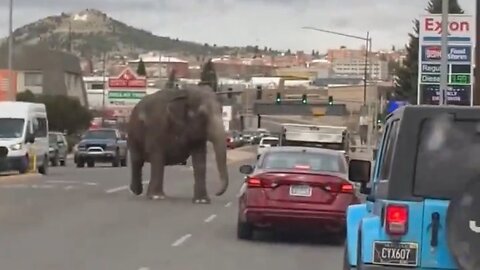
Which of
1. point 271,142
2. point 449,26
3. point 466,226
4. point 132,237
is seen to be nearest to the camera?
point 466,226

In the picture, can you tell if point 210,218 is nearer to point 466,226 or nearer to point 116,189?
point 116,189

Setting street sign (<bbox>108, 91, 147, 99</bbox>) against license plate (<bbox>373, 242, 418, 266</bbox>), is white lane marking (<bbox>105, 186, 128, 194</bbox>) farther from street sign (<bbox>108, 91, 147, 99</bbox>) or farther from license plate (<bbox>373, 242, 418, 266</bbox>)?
street sign (<bbox>108, 91, 147, 99</bbox>)

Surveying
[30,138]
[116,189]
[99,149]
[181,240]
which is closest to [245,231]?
[181,240]

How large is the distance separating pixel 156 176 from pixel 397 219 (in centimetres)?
1923

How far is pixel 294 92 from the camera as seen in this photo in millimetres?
170750

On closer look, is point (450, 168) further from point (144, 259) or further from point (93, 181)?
point (93, 181)

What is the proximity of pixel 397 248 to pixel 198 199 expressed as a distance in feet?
60.6

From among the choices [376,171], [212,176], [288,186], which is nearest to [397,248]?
[376,171]

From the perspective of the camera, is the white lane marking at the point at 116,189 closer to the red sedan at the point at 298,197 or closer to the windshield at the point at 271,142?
the red sedan at the point at 298,197

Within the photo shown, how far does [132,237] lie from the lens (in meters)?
19.0

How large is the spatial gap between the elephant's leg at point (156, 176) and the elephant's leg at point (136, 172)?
1205mm

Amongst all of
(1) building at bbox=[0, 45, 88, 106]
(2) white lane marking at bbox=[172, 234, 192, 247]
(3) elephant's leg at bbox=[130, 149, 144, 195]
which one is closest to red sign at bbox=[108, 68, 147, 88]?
(1) building at bbox=[0, 45, 88, 106]

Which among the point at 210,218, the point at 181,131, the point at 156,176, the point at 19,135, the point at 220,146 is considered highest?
the point at 181,131

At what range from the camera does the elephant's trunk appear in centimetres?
2578
